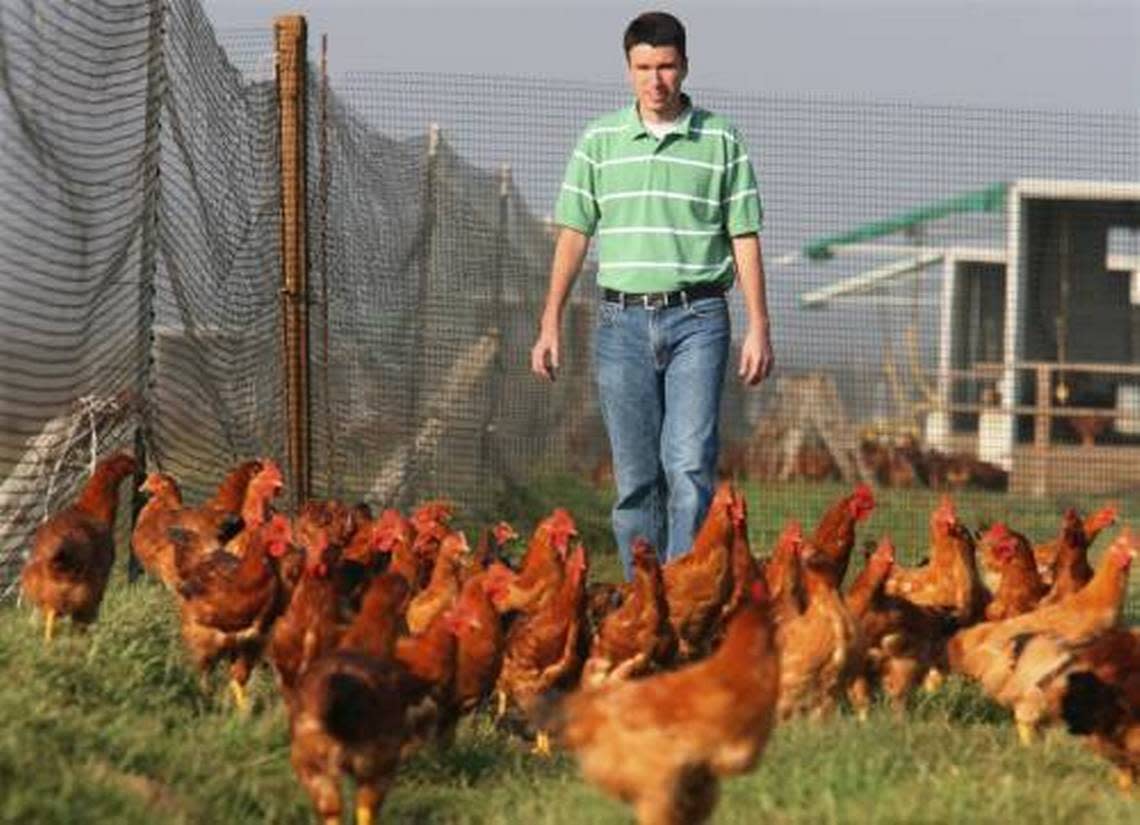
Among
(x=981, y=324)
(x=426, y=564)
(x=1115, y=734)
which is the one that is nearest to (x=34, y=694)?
(x=426, y=564)

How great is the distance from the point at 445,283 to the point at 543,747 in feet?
24.2

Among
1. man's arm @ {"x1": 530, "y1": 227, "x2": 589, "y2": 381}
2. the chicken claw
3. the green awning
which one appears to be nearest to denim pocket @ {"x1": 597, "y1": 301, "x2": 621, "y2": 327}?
man's arm @ {"x1": 530, "y1": 227, "x2": 589, "y2": 381}

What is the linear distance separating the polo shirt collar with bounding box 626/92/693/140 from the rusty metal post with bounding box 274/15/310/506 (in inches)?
101

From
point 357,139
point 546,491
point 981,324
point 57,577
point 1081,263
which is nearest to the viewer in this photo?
point 57,577

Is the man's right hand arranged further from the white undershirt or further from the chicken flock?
the white undershirt

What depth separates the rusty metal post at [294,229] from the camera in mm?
10773

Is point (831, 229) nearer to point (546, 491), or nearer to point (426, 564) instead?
point (546, 491)

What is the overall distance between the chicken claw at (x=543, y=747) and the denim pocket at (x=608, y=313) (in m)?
1.97

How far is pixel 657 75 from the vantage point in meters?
8.43

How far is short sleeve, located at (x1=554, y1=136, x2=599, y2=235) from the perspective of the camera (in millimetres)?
8781

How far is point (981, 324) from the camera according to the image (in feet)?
85.0

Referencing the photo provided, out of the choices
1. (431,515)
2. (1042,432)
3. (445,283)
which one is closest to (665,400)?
(431,515)

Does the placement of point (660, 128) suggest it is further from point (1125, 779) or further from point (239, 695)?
point (1125, 779)

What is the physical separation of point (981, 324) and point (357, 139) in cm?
1475
